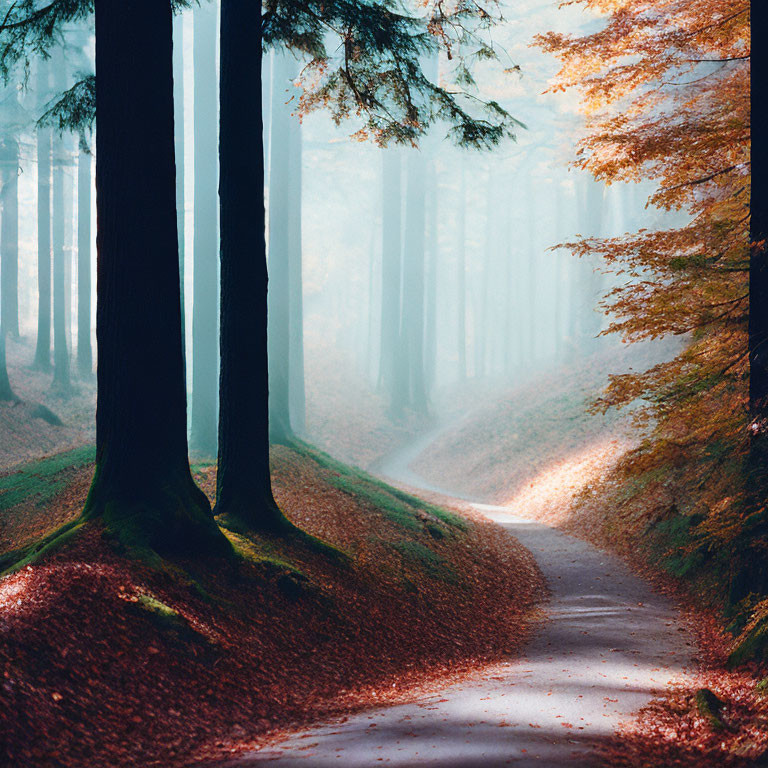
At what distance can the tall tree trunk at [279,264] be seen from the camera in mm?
15078

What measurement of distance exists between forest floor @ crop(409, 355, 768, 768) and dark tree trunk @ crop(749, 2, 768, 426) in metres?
1.68

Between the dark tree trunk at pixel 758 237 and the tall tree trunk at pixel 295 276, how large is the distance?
16248 millimetres

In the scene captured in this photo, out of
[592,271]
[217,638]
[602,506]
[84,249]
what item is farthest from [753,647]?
[592,271]

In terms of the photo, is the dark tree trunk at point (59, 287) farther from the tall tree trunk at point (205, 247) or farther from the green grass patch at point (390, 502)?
the green grass patch at point (390, 502)

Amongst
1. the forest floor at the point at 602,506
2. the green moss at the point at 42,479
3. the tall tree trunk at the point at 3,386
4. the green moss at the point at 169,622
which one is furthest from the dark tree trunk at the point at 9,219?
the green moss at the point at 169,622

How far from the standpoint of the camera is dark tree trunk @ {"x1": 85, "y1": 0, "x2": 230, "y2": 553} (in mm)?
5902

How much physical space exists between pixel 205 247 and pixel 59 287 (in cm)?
1181

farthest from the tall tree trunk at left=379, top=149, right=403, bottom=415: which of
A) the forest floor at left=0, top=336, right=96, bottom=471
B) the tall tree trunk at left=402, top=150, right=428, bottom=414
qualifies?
the forest floor at left=0, top=336, right=96, bottom=471

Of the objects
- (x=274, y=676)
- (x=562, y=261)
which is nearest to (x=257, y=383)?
(x=274, y=676)

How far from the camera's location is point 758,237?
641cm

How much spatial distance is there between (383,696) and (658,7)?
25.9 ft

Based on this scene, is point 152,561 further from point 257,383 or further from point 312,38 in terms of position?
point 312,38

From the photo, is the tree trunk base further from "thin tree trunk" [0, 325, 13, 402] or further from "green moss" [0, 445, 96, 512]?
"thin tree trunk" [0, 325, 13, 402]

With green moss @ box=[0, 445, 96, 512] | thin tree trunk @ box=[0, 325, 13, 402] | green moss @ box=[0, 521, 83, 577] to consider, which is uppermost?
thin tree trunk @ box=[0, 325, 13, 402]
